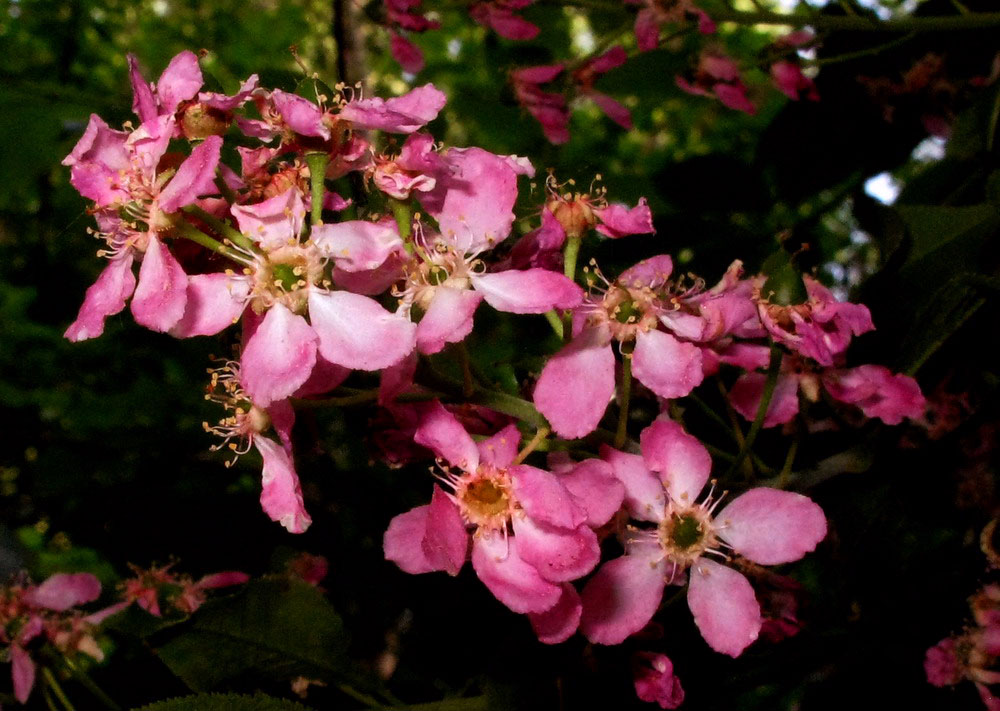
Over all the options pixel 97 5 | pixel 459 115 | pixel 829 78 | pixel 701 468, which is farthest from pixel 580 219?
pixel 97 5

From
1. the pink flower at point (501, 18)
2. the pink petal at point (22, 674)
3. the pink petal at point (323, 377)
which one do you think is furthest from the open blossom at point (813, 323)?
the pink petal at point (22, 674)

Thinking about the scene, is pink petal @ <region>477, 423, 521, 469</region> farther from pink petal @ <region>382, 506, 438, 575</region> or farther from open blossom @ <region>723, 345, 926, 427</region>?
open blossom @ <region>723, 345, 926, 427</region>

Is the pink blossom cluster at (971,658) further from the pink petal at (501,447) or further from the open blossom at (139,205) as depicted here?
the open blossom at (139,205)

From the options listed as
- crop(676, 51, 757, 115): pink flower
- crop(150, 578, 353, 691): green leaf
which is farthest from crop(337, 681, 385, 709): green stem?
crop(676, 51, 757, 115): pink flower

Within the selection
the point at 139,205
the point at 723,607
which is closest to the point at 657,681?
the point at 723,607

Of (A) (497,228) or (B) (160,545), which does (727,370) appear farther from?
(B) (160,545)

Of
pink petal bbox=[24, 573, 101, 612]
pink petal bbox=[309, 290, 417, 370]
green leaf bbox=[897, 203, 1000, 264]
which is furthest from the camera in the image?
pink petal bbox=[24, 573, 101, 612]

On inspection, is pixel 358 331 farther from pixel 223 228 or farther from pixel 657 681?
pixel 657 681

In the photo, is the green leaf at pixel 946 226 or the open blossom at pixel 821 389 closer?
the open blossom at pixel 821 389

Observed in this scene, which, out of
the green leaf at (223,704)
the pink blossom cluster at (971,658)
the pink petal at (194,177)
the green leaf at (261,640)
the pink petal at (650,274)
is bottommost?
the pink blossom cluster at (971,658)
